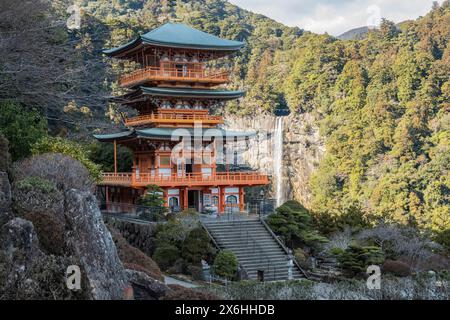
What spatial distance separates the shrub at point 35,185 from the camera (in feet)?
46.2

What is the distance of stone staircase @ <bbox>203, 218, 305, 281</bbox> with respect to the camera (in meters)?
20.8

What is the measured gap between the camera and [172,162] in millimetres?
28281

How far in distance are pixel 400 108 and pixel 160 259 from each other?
130 ft

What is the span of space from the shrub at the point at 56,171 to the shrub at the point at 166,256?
3996mm

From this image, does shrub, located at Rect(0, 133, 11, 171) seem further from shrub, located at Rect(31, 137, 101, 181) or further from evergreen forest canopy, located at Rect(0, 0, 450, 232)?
evergreen forest canopy, located at Rect(0, 0, 450, 232)

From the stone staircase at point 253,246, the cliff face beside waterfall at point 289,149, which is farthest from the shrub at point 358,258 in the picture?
the cliff face beside waterfall at point 289,149

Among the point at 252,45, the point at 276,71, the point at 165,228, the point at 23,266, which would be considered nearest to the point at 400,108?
the point at 276,71

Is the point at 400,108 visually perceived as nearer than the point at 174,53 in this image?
No

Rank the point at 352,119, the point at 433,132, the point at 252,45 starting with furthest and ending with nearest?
1. the point at 252,45
2. the point at 352,119
3. the point at 433,132

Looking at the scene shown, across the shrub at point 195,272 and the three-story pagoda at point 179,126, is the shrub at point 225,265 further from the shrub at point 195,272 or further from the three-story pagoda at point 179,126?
the three-story pagoda at point 179,126

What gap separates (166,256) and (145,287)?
384 inches

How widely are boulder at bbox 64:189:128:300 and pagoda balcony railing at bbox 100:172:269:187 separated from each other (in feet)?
45.3

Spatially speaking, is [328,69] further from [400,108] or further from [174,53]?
[174,53]

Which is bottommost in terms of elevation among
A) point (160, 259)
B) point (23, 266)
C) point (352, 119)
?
point (160, 259)
